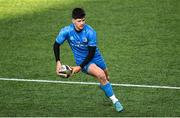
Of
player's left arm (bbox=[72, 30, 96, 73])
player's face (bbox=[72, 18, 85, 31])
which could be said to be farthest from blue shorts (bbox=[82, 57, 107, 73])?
player's face (bbox=[72, 18, 85, 31])

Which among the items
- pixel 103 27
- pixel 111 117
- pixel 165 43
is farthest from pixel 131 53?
pixel 111 117

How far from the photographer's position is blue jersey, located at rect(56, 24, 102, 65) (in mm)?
9617

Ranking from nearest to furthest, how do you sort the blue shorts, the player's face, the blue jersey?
the player's face
the blue jersey
the blue shorts

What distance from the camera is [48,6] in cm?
1667

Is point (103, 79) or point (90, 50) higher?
point (90, 50)

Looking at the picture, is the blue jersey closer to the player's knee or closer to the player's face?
the player's face

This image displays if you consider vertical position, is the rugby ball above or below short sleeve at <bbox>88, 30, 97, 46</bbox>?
below

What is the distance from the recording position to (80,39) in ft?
31.9

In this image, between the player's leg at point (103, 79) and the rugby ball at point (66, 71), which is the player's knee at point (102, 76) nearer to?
the player's leg at point (103, 79)

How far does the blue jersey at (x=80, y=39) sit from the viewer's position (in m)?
9.62

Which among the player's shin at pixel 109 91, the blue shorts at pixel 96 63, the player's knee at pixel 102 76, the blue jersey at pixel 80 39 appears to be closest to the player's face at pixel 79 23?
the blue jersey at pixel 80 39

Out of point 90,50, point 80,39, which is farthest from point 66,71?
point 80,39

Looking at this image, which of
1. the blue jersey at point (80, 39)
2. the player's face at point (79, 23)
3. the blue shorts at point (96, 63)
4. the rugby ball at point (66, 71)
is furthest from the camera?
the blue shorts at point (96, 63)

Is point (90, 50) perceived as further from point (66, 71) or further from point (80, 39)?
point (66, 71)
